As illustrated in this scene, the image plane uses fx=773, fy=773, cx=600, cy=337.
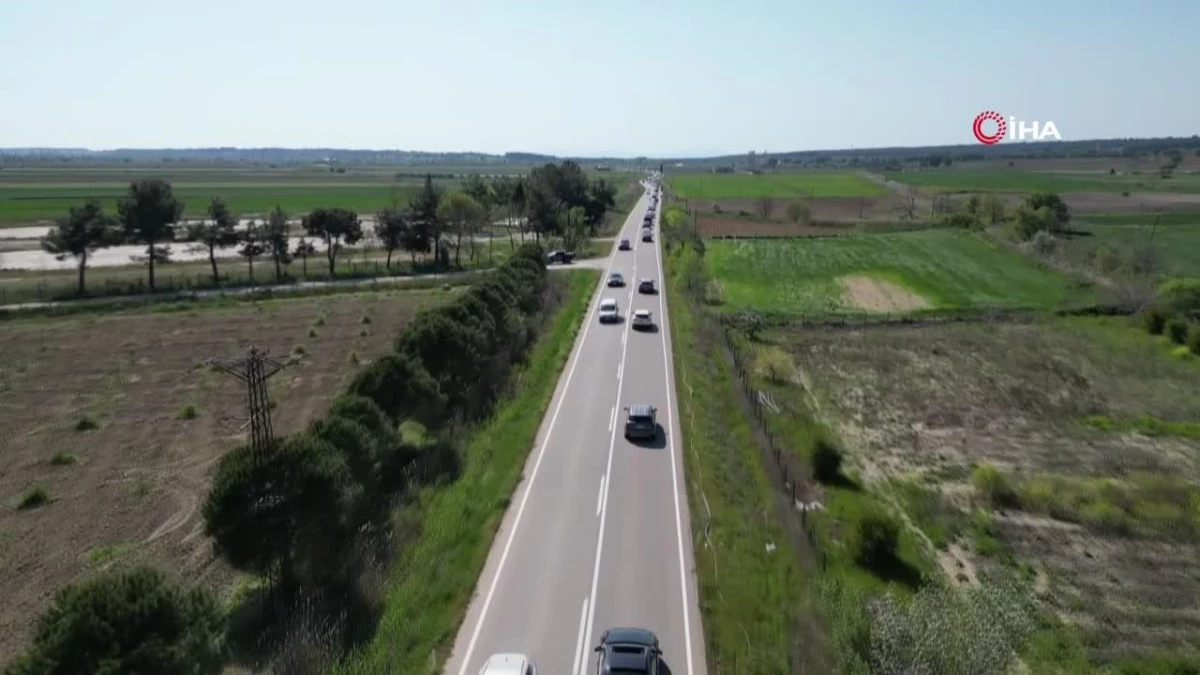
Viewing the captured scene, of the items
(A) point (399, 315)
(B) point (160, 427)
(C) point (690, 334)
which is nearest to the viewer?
(B) point (160, 427)

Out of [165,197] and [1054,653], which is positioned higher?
[165,197]

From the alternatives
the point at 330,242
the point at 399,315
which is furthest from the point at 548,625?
the point at 330,242

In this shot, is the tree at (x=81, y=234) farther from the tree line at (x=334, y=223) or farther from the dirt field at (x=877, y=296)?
the dirt field at (x=877, y=296)

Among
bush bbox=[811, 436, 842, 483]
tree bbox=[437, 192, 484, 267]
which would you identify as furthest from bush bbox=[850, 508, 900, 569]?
tree bbox=[437, 192, 484, 267]

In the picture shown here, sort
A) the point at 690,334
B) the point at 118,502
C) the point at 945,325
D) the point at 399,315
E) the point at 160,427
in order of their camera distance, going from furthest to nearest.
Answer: the point at 399,315 < the point at 945,325 < the point at 690,334 < the point at 160,427 < the point at 118,502

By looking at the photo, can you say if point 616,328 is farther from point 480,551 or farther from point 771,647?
point 771,647

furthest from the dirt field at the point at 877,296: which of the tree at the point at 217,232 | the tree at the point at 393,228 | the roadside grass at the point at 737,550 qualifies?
the tree at the point at 217,232

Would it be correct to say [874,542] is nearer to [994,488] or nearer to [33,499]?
[994,488]
